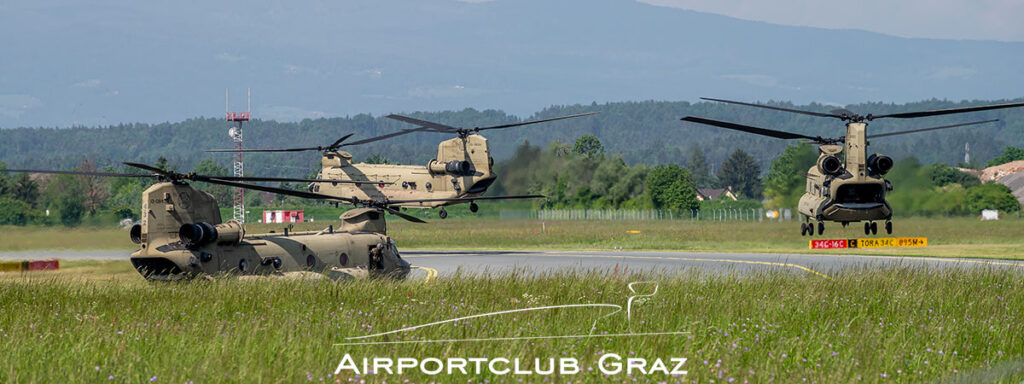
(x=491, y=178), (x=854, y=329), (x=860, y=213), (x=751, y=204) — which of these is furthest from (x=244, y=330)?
(x=751, y=204)

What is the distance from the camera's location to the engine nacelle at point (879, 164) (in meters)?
33.2

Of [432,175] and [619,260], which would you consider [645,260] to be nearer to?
[619,260]

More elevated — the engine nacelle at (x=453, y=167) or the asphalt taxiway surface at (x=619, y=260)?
the engine nacelle at (x=453, y=167)

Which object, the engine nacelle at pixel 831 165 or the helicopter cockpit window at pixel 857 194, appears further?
the engine nacelle at pixel 831 165

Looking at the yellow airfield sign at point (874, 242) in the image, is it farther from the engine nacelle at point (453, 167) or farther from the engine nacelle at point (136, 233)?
the engine nacelle at point (136, 233)

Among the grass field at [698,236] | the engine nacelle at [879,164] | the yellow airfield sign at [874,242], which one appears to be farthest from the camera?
the grass field at [698,236]

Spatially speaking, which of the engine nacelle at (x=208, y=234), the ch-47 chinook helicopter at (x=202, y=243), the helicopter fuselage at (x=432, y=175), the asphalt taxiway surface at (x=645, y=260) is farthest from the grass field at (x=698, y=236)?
the engine nacelle at (x=208, y=234)

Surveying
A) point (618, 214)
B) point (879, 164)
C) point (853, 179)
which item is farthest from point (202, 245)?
point (618, 214)

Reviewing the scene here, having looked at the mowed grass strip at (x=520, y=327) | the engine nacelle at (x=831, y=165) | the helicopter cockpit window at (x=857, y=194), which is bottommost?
the mowed grass strip at (x=520, y=327)

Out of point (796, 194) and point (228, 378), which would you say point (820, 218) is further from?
point (228, 378)

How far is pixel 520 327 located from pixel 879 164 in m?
22.4

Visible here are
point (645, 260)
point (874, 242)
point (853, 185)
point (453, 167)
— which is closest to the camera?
point (853, 185)

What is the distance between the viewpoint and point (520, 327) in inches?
584

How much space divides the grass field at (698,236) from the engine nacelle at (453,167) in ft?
37.6
